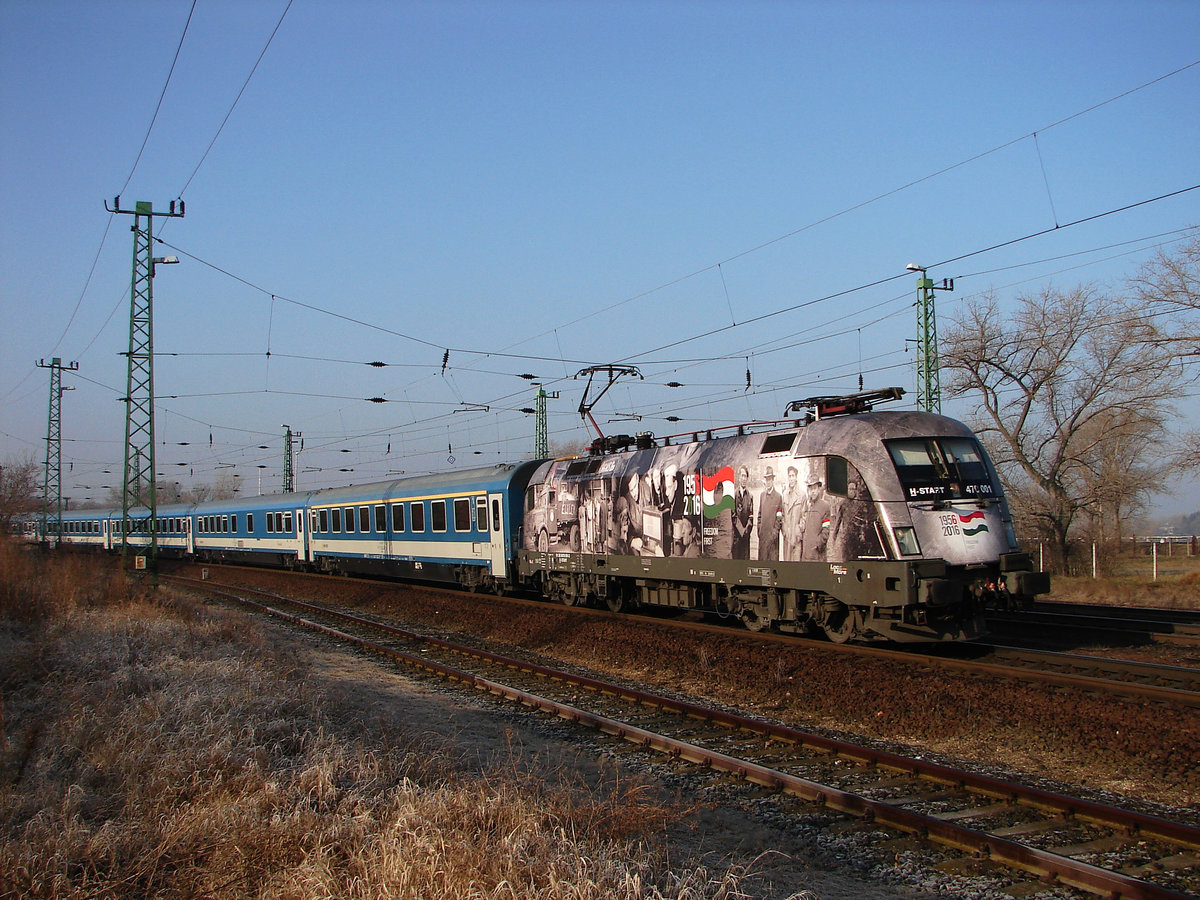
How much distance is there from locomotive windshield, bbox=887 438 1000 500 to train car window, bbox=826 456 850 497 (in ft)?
2.26

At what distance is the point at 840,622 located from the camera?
1300 centimetres

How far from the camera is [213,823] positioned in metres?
5.46

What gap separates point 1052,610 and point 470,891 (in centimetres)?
1745

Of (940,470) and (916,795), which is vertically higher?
(940,470)

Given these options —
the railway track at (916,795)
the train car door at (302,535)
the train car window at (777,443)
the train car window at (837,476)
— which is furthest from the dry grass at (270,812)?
the train car door at (302,535)

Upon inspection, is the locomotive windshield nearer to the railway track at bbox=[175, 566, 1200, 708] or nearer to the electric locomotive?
the electric locomotive

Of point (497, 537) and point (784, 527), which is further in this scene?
point (497, 537)

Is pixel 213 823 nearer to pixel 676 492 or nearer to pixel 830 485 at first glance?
pixel 830 485

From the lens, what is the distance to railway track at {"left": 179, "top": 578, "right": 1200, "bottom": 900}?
5574mm

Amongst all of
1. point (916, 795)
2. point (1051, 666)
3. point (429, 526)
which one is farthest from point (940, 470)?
point (429, 526)

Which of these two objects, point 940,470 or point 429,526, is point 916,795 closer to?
point 940,470

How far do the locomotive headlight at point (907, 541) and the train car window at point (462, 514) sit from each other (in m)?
14.9

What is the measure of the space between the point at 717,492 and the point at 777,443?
1.63 metres

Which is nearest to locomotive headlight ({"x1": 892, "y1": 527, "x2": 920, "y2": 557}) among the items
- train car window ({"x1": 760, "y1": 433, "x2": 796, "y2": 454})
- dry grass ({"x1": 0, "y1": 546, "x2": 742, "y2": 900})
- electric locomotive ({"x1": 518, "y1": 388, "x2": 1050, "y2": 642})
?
electric locomotive ({"x1": 518, "y1": 388, "x2": 1050, "y2": 642})
